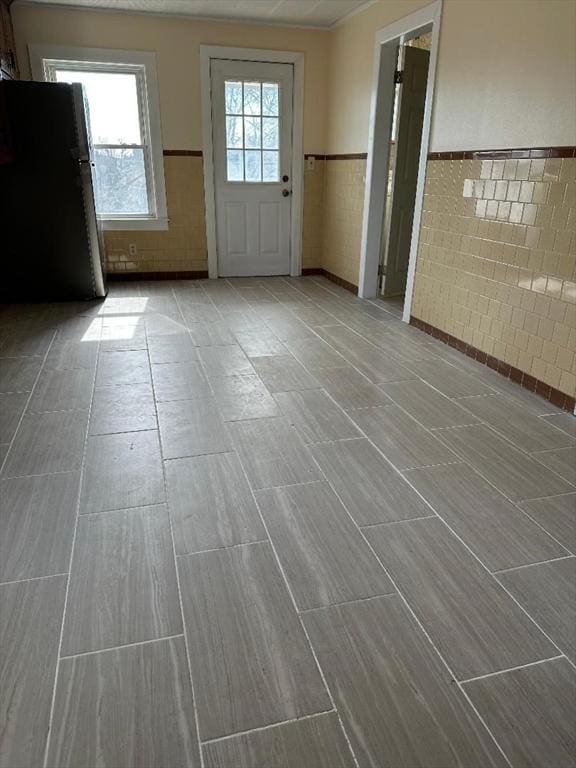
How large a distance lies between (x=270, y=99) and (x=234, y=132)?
50 centimetres

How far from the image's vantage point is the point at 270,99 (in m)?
5.50

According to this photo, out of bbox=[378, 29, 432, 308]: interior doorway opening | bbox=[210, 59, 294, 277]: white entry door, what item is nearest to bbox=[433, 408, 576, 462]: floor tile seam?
bbox=[378, 29, 432, 308]: interior doorway opening

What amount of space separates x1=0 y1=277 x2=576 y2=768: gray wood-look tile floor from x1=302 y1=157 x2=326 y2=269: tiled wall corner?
10.6 feet

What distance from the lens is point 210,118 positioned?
5375 mm

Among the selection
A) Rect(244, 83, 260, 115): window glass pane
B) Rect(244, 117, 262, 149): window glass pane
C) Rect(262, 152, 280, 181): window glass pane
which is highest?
Rect(244, 83, 260, 115): window glass pane

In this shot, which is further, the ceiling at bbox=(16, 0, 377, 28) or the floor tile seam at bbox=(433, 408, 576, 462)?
the ceiling at bbox=(16, 0, 377, 28)

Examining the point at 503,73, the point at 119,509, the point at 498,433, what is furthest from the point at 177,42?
the point at 119,509

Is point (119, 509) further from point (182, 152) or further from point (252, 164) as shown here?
point (252, 164)

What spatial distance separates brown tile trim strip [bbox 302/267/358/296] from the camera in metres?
5.37

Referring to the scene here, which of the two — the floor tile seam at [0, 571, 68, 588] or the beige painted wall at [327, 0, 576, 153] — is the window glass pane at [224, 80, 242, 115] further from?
the floor tile seam at [0, 571, 68, 588]

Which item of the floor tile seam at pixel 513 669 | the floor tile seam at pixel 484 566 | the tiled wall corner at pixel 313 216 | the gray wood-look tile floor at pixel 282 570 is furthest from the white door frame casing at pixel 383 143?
the floor tile seam at pixel 513 669

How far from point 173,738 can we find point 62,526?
0.89m

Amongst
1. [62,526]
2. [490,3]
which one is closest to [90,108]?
[490,3]

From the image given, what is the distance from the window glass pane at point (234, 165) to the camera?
219 inches
